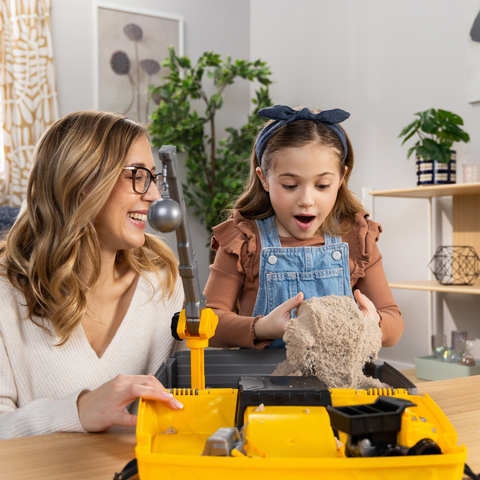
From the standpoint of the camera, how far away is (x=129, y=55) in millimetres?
3576

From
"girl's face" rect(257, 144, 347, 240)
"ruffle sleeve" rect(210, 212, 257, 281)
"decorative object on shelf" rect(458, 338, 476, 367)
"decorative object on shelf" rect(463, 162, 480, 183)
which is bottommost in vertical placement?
"decorative object on shelf" rect(458, 338, 476, 367)

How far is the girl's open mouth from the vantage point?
108 cm

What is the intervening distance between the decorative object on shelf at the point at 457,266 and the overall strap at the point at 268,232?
1.55 m

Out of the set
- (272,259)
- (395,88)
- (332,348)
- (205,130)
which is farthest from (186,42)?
(332,348)

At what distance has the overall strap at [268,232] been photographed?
3.82 feet

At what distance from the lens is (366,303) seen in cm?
89

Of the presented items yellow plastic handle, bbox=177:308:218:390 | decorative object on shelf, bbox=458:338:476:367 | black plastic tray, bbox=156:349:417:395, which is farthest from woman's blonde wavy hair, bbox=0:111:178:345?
decorative object on shelf, bbox=458:338:476:367

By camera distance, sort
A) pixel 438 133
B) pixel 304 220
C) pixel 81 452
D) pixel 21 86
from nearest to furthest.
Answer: pixel 81 452 → pixel 304 220 → pixel 438 133 → pixel 21 86

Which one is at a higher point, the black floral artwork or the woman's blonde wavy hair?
the black floral artwork

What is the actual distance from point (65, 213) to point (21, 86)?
2581mm

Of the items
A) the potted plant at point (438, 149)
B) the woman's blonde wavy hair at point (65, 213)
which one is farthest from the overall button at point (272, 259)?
the potted plant at point (438, 149)

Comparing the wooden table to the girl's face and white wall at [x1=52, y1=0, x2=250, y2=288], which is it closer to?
the girl's face

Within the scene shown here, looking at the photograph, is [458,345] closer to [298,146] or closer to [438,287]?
[438,287]

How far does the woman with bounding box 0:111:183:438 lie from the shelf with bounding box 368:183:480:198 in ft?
5.32
